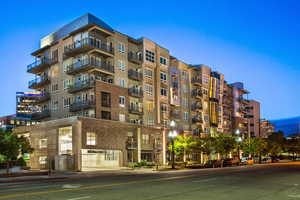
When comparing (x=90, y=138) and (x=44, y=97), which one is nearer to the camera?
(x=90, y=138)

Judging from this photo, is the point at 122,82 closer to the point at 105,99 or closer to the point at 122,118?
the point at 105,99

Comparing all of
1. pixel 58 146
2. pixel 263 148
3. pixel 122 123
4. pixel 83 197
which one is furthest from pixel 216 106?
pixel 83 197

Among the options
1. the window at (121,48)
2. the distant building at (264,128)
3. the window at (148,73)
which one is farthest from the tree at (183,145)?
the distant building at (264,128)

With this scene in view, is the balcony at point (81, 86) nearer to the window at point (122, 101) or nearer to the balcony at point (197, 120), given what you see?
the window at point (122, 101)

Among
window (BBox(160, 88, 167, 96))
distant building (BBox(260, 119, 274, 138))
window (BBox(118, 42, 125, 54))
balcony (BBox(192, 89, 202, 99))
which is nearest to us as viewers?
window (BBox(118, 42, 125, 54))

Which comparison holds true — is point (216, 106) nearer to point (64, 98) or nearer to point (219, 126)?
point (219, 126)

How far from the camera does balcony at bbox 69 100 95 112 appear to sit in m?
53.6

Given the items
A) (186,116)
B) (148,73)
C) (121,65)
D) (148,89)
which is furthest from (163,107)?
(121,65)

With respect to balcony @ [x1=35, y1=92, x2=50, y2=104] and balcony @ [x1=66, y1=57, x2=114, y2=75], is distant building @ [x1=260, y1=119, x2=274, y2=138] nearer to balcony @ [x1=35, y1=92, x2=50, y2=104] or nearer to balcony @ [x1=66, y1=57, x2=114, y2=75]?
balcony @ [x1=66, y1=57, x2=114, y2=75]

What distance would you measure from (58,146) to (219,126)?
53586 mm

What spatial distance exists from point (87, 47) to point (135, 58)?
11.2 meters

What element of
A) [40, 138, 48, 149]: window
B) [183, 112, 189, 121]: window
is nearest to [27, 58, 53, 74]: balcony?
[40, 138, 48, 149]: window

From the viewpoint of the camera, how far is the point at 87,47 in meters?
54.9

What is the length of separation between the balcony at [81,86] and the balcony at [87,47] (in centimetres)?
547
